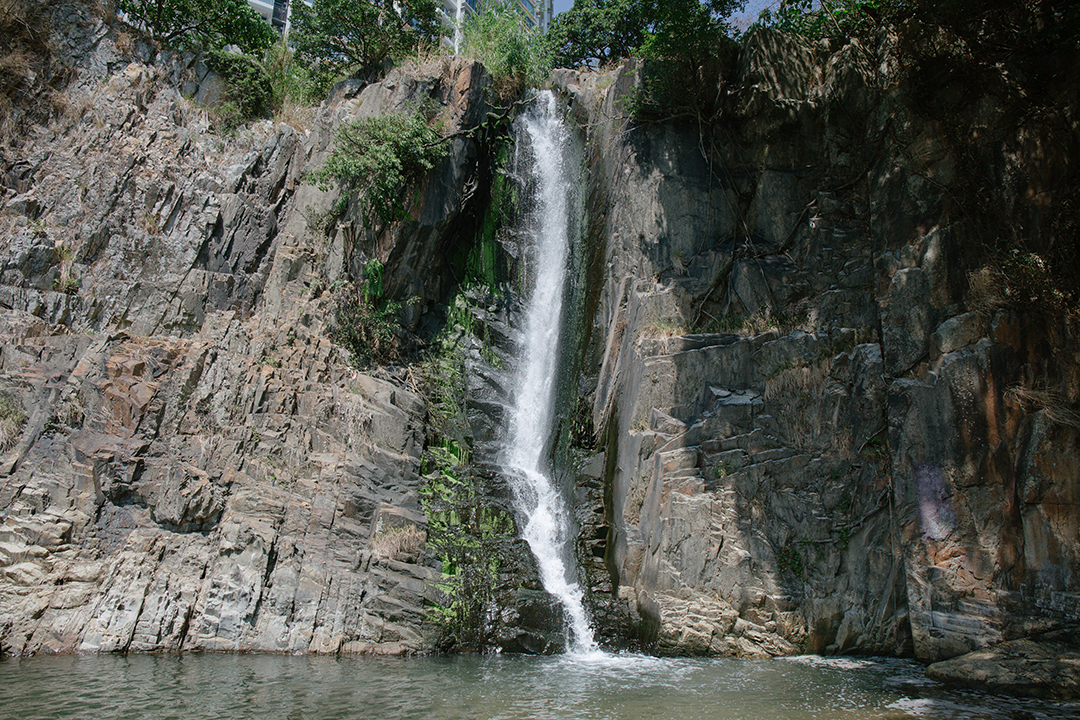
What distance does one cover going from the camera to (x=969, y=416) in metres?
9.62

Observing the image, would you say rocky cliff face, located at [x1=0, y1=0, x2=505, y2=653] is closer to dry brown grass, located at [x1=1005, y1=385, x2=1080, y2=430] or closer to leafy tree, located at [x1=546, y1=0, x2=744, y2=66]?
leafy tree, located at [x1=546, y1=0, x2=744, y2=66]

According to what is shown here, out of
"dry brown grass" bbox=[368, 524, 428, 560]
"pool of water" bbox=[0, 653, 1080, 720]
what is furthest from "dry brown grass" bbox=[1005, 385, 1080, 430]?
"dry brown grass" bbox=[368, 524, 428, 560]

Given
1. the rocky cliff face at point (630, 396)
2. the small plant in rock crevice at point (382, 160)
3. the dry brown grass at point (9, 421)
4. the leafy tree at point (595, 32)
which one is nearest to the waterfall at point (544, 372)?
the rocky cliff face at point (630, 396)

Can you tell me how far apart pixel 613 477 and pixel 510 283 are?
6845 millimetres

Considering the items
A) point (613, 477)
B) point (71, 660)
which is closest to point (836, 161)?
point (613, 477)

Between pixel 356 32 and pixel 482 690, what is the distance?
19.1m

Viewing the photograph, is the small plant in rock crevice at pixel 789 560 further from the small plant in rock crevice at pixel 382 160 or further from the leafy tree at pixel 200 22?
the leafy tree at pixel 200 22

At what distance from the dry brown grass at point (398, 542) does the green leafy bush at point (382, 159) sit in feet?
25.2

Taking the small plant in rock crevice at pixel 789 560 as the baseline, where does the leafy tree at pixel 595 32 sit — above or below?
above

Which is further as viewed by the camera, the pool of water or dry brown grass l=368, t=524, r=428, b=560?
dry brown grass l=368, t=524, r=428, b=560

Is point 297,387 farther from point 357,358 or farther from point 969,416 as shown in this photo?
point 969,416

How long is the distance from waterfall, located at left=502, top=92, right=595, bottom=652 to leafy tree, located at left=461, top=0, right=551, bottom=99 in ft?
2.56

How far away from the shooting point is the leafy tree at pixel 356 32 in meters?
19.4

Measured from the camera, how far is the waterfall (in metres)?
12.2
